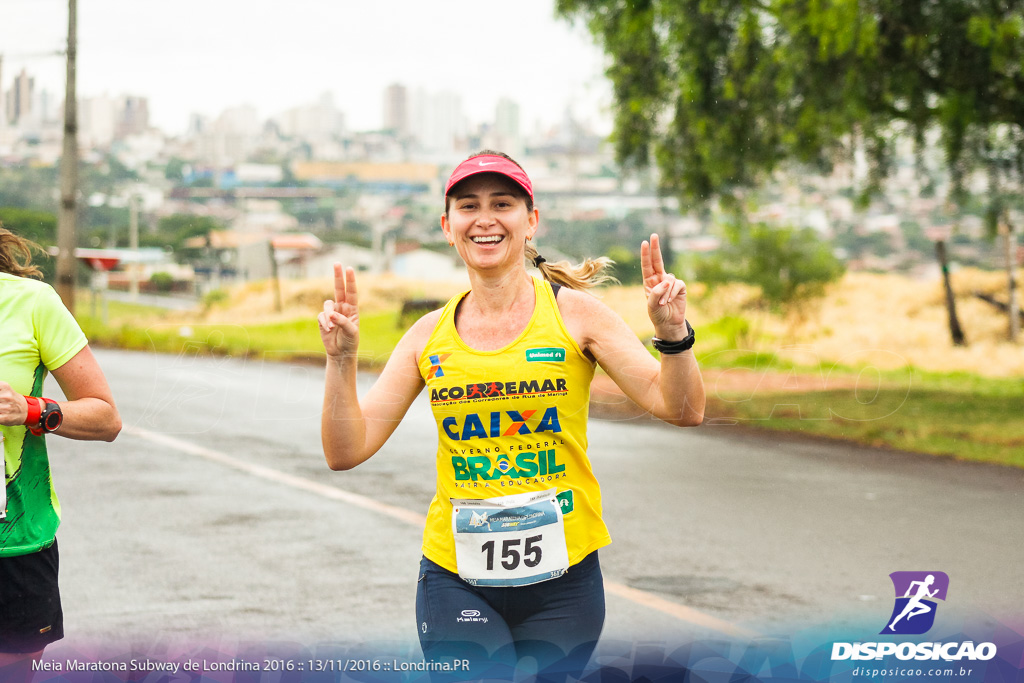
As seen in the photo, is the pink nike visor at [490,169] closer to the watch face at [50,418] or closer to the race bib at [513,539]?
the race bib at [513,539]

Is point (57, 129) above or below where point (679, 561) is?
above

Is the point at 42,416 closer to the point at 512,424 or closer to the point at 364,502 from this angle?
the point at 512,424

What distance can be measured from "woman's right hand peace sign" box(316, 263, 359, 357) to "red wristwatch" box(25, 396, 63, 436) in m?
0.64

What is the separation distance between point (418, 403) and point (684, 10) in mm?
5113

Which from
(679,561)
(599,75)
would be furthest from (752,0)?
(679,561)

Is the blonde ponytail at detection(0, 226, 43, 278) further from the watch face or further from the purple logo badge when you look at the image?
the purple logo badge

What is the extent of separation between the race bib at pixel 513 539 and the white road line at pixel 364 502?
257 cm

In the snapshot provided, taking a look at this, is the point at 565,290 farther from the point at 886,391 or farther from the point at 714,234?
the point at 714,234

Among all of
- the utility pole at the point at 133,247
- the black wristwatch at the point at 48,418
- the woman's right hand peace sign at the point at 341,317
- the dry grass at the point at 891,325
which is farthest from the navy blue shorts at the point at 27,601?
the dry grass at the point at 891,325

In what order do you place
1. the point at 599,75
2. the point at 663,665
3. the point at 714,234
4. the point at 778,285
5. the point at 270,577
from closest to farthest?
the point at 663,665 → the point at 270,577 → the point at 599,75 → the point at 714,234 → the point at 778,285

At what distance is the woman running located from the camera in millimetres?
2498

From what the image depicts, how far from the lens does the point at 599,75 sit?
12.6 m

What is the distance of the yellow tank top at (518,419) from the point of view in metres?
2.49

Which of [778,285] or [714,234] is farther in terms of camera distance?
[778,285]
